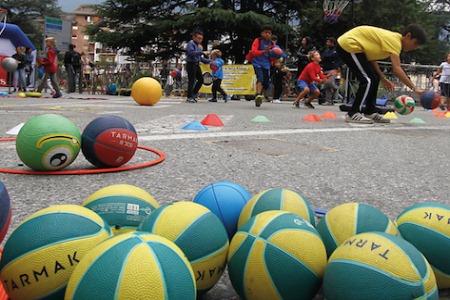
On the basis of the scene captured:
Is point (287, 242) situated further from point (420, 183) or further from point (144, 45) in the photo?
point (144, 45)

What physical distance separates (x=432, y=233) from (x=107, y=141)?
8.43 feet

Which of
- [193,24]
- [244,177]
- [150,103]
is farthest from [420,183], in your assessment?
[193,24]

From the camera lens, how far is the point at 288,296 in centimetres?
169

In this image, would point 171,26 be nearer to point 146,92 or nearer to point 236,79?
point 236,79

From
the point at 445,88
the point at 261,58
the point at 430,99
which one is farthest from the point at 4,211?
the point at 445,88

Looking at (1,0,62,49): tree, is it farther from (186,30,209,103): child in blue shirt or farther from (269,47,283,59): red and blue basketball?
(269,47,283,59): red and blue basketball

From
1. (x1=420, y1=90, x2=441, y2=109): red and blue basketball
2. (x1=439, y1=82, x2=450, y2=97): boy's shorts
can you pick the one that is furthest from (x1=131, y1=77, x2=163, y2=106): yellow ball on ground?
(x1=439, y1=82, x2=450, y2=97): boy's shorts

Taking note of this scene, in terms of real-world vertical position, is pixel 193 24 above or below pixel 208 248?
above

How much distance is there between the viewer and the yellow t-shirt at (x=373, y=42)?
8305 mm

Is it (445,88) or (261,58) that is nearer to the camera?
(261,58)

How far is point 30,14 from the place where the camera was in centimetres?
6306

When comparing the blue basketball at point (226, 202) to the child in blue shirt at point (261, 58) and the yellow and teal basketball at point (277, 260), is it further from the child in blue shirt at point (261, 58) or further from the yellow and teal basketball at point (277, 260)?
the child in blue shirt at point (261, 58)

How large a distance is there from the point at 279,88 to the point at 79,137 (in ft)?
53.2

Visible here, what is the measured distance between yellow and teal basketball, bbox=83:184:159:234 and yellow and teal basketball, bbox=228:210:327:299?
1.57ft
